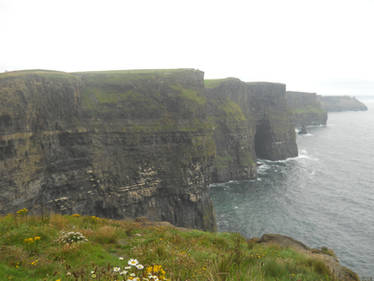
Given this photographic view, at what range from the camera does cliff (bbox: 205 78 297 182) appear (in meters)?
72.6

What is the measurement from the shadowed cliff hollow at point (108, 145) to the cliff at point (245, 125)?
25.2 meters

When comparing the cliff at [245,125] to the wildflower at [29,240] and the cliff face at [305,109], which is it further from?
the cliff face at [305,109]

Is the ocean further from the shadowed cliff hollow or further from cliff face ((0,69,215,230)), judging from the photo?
cliff face ((0,69,215,230))

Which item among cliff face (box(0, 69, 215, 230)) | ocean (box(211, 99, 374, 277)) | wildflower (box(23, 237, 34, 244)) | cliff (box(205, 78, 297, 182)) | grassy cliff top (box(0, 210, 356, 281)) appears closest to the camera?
grassy cliff top (box(0, 210, 356, 281))

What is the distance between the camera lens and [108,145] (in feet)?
126

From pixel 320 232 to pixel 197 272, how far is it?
1714 inches

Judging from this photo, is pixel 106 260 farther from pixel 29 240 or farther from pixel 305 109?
pixel 305 109

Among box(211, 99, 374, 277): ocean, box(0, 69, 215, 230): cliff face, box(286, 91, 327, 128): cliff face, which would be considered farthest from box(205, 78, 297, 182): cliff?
box(286, 91, 327, 128): cliff face

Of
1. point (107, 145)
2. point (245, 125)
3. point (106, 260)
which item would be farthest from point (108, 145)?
point (245, 125)

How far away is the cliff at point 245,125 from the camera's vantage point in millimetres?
72562

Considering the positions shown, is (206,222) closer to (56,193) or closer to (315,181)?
(56,193)

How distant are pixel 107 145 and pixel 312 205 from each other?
43564 millimetres

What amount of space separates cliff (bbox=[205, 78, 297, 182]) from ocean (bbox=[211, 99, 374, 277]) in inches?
222

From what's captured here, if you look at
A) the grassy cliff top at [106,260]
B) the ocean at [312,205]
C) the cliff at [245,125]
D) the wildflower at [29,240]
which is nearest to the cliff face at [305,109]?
the cliff at [245,125]
